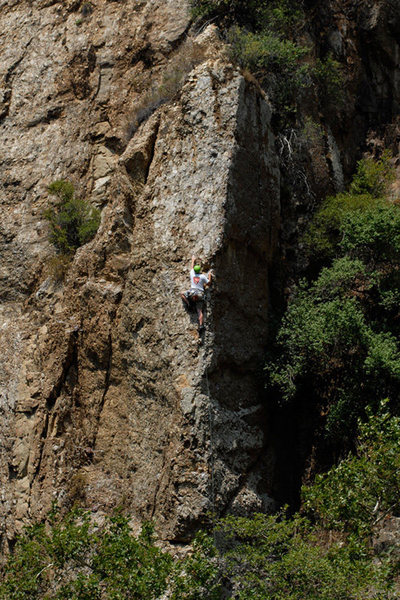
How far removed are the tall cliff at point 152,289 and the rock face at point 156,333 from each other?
4 centimetres

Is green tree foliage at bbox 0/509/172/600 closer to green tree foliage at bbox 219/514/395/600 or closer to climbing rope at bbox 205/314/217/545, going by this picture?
green tree foliage at bbox 219/514/395/600

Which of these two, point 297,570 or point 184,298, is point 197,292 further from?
point 297,570

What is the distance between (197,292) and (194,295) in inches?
3.5

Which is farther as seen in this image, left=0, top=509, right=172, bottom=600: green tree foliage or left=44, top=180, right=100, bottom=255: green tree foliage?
left=44, top=180, right=100, bottom=255: green tree foliage

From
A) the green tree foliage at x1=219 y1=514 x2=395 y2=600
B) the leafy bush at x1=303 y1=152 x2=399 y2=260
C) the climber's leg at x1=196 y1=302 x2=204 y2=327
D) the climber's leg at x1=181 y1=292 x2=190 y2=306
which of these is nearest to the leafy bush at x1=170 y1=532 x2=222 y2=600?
the green tree foliage at x1=219 y1=514 x2=395 y2=600

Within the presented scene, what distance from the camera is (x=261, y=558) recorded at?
41.1ft

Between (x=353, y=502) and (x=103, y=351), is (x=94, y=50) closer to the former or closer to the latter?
(x=103, y=351)

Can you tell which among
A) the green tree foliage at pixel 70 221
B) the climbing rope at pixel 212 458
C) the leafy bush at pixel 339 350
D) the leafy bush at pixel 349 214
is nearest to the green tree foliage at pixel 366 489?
the climbing rope at pixel 212 458

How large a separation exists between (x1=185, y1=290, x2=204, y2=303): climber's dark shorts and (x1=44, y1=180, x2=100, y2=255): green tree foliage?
192 inches

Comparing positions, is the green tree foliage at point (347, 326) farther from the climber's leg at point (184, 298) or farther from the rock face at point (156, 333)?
the climber's leg at point (184, 298)

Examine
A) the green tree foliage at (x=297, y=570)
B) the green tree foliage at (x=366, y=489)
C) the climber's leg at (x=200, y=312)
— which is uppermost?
the climber's leg at (x=200, y=312)

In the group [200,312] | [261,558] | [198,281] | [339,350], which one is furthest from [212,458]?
[339,350]

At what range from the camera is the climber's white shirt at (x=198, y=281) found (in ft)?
50.4

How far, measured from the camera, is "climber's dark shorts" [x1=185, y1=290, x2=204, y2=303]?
15.3 m
